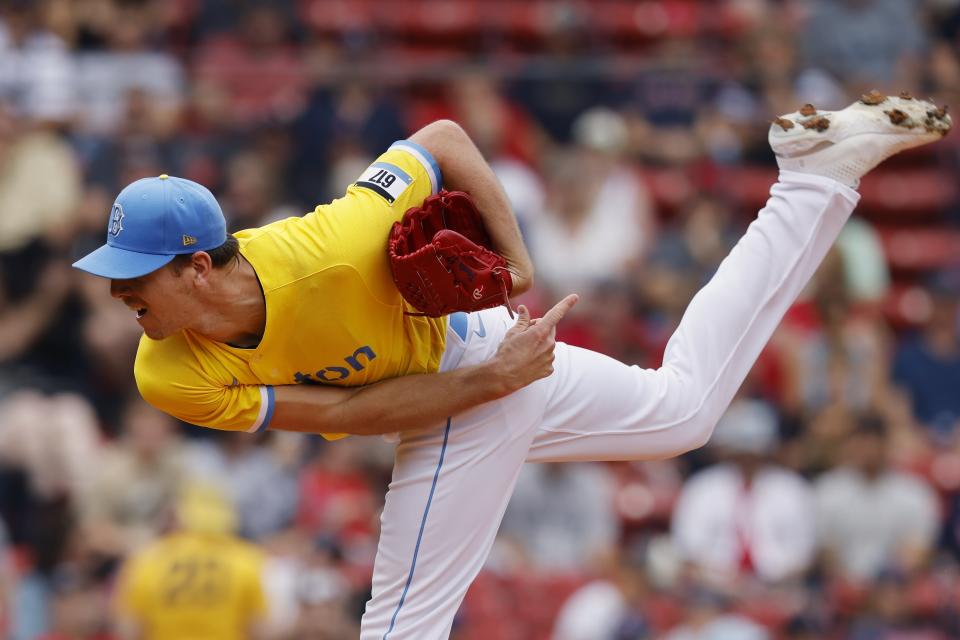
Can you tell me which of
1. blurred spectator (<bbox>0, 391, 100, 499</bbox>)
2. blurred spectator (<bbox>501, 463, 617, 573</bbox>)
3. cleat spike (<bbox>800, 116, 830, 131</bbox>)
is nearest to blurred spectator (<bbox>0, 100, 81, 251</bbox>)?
blurred spectator (<bbox>0, 391, 100, 499</bbox>)

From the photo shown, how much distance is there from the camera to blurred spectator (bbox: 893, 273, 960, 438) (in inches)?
450

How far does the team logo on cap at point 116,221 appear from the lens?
5260 mm

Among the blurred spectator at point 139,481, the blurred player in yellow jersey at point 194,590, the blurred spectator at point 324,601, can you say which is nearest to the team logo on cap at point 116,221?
the blurred spectator at point 324,601

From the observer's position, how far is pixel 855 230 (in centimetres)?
1237

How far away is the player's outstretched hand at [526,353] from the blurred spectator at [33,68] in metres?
7.30

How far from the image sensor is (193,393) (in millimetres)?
5352

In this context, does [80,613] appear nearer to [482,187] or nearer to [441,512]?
[441,512]

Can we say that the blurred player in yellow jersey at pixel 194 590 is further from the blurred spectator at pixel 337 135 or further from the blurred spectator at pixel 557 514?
the blurred spectator at pixel 337 135

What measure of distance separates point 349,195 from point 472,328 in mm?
679

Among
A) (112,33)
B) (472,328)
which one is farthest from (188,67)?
(472,328)

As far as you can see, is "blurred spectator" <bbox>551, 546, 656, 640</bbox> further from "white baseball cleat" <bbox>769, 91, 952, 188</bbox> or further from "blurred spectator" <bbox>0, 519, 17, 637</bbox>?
"white baseball cleat" <bbox>769, 91, 952, 188</bbox>

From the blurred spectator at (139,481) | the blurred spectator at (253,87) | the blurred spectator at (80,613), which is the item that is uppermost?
the blurred spectator at (253,87)

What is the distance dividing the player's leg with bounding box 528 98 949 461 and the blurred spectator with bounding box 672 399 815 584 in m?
4.14

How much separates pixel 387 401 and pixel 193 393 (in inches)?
25.7
